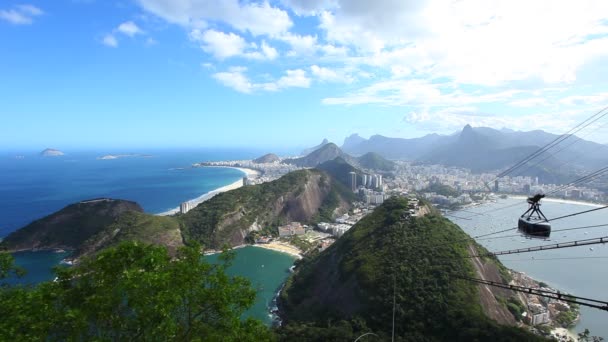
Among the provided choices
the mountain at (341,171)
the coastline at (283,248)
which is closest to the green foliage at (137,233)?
the coastline at (283,248)

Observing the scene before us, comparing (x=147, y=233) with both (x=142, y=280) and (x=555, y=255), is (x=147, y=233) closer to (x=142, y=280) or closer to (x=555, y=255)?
(x=142, y=280)

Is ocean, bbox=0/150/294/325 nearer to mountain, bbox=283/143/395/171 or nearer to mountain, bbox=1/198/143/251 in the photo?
mountain, bbox=1/198/143/251

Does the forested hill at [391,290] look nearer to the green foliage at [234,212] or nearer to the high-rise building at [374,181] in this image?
the green foliage at [234,212]

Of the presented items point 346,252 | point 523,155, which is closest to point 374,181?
point 346,252

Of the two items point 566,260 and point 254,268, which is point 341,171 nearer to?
point 566,260

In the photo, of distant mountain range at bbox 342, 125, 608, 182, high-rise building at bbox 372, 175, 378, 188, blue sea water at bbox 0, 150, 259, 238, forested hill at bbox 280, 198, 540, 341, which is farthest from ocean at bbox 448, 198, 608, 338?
blue sea water at bbox 0, 150, 259, 238
